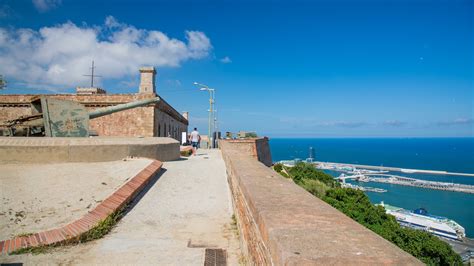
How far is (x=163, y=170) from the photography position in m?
9.25

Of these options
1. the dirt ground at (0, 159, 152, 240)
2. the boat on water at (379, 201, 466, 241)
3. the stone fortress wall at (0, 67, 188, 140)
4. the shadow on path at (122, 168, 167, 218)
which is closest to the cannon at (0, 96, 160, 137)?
the dirt ground at (0, 159, 152, 240)

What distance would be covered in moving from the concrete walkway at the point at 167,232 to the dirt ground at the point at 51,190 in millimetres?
728

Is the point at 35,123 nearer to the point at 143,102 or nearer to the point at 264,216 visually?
the point at 143,102

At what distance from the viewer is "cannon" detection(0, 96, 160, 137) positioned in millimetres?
9648

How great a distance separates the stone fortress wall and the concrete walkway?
9.62 m

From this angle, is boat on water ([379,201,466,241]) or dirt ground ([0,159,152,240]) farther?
boat on water ([379,201,466,241])

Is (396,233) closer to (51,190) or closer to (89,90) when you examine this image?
(51,190)

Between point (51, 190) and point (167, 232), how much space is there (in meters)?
2.75

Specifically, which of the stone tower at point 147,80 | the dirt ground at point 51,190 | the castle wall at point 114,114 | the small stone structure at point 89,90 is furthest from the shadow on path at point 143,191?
the small stone structure at point 89,90

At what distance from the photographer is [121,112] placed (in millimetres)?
17469

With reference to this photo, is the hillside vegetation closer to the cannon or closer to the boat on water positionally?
the cannon

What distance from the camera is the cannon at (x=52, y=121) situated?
965 centimetres

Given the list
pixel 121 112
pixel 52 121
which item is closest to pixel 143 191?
pixel 52 121

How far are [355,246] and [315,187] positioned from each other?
1718cm
